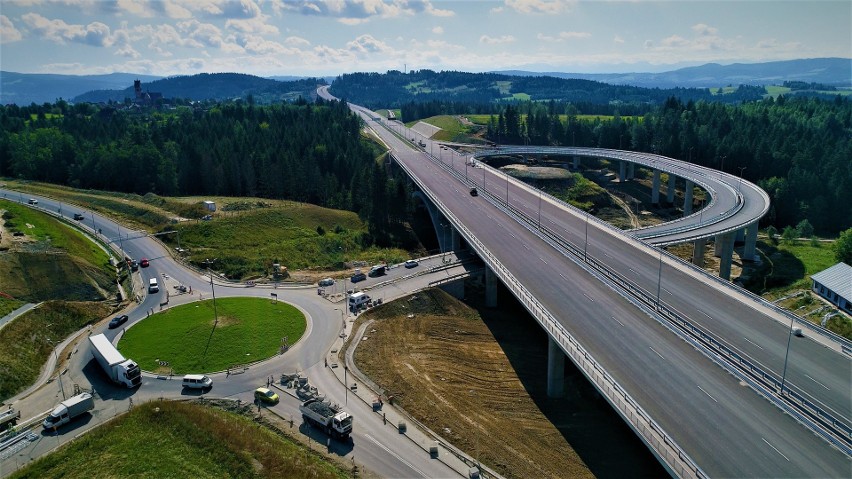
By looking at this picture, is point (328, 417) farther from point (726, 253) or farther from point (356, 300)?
point (726, 253)

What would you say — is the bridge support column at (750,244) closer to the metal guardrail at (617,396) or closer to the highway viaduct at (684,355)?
the highway viaduct at (684,355)

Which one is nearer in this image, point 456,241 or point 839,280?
point 839,280

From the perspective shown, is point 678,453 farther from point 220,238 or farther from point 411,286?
point 220,238

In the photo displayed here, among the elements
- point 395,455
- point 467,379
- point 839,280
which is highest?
point 839,280

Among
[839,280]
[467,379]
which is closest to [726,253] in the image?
[839,280]

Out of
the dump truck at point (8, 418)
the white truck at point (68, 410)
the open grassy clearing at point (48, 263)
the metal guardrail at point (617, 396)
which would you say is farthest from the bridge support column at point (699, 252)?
the dump truck at point (8, 418)

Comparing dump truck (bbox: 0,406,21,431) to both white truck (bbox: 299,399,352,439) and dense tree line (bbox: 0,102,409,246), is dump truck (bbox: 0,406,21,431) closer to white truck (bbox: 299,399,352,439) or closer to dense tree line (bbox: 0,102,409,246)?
white truck (bbox: 299,399,352,439)

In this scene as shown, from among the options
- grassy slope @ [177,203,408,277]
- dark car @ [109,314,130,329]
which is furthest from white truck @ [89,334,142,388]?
grassy slope @ [177,203,408,277]
